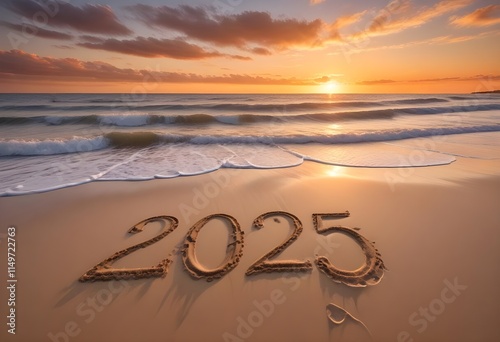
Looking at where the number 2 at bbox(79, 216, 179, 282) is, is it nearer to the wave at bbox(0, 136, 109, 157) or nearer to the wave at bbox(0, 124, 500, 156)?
the wave at bbox(0, 124, 500, 156)

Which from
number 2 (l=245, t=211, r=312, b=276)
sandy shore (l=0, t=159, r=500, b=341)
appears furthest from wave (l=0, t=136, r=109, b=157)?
number 2 (l=245, t=211, r=312, b=276)

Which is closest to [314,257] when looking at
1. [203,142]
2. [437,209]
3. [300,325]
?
[300,325]

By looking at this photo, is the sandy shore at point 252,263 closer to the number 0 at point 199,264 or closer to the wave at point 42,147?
the number 0 at point 199,264

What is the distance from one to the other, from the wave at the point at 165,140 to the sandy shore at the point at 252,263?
4859mm

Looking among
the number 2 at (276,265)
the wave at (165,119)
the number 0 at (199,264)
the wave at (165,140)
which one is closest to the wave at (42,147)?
the wave at (165,140)

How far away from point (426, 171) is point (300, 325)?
5775mm

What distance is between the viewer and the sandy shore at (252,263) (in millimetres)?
2322

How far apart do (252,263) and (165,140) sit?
8.95 meters

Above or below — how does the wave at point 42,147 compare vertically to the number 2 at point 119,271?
above

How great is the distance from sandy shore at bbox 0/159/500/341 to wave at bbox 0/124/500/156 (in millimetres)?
4859

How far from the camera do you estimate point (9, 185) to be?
17.8ft

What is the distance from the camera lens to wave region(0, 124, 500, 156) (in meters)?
8.61

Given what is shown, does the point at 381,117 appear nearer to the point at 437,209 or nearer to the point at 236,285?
the point at 437,209

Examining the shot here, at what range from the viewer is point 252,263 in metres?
3.04
